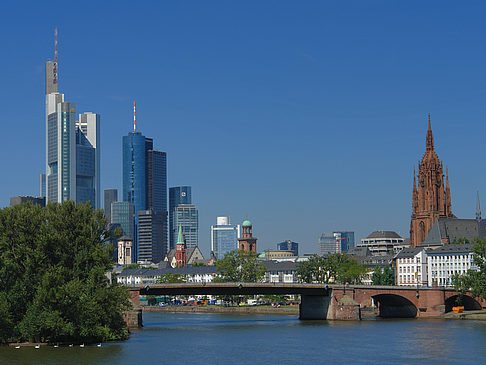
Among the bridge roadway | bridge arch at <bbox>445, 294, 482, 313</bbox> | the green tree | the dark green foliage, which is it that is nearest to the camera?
the dark green foliage

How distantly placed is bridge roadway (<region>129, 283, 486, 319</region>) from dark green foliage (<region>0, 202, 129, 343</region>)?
47008 millimetres

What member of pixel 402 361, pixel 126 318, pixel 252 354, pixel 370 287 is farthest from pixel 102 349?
pixel 370 287

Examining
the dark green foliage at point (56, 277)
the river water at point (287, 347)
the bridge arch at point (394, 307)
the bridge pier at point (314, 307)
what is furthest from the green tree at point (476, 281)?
the dark green foliage at point (56, 277)

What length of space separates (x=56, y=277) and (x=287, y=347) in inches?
1056

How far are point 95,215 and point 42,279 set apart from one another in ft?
36.7

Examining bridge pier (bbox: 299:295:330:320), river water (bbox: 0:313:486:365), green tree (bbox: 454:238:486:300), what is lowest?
river water (bbox: 0:313:486:365)

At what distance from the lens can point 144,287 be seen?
145 metres

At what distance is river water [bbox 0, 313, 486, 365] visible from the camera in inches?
3364

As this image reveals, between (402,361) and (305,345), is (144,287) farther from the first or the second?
(402,361)

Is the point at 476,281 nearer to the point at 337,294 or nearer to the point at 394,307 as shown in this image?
the point at 394,307

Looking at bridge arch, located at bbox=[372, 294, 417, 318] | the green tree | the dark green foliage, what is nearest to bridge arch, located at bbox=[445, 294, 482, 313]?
the green tree

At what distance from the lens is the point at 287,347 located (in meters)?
98.4

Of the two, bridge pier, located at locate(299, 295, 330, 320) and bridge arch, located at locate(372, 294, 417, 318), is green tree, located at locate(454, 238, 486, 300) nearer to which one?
bridge arch, located at locate(372, 294, 417, 318)

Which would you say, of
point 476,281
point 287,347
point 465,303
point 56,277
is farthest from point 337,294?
point 56,277
